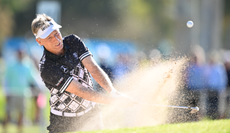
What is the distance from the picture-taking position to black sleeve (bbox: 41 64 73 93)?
13.2 feet

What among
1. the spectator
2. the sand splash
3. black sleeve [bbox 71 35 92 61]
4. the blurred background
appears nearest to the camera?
black sleeve [bbox 71 35 92 61]

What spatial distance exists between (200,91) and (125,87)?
2.48 meters

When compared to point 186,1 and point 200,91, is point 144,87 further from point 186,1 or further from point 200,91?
point 186,1

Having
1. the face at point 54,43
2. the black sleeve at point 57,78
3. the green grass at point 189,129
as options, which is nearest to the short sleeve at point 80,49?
the face at point 54,43

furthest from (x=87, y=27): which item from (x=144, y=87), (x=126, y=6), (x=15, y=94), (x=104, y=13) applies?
(x=144, y=87)

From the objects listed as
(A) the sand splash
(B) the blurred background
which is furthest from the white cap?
(B) the blurred background

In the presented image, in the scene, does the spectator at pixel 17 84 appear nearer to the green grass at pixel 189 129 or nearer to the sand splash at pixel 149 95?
the sand splash at pixel 149 95

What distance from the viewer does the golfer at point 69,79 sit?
405 cm

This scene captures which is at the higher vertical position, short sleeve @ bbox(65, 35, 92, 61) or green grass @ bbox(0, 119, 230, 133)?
short sleeve @ bbox(65, 35, 92, 61)

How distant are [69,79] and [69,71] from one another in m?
0.28

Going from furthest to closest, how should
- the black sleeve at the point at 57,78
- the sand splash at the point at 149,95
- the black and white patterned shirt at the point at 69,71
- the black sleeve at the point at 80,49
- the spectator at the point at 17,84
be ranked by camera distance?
the spectator at the point at 17,84, the sand splash at the point at 149,95, the black sleeve at the point at 80,49, the black and white patterned shirt at the point at 69,71, the black sleeve at the point at 57,78

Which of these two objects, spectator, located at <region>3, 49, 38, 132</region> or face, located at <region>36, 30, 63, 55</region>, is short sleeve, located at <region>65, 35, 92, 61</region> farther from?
spectator, located at <region>3, 49, 38, 132</region>

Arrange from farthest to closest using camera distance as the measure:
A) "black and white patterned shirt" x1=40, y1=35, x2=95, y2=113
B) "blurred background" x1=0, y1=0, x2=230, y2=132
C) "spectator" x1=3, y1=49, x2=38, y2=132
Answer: "spectator" x1=3, y1=49, x2=38, y2=132 < "blurred background" x1=0, y1=0, x2=230, y2=132 < "black and white patterned shirt" x1=40, y1=35, x2=95, y2=113

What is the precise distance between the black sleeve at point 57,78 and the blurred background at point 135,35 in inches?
163
